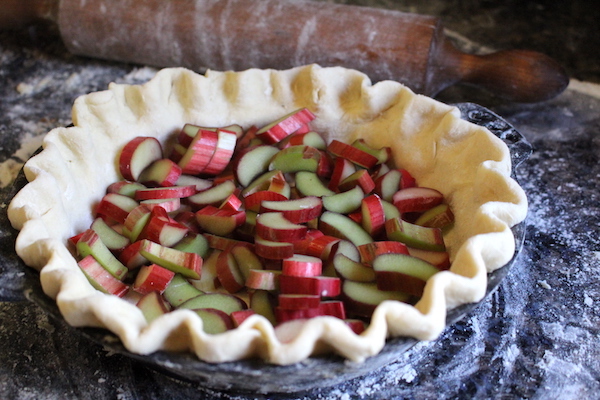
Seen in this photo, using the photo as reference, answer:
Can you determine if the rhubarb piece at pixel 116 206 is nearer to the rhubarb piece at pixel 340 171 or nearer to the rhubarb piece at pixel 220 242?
the rhubarb piece at pixel 220 242

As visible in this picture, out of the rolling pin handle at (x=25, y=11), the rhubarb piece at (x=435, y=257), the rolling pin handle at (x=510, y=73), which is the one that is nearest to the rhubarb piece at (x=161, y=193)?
the rhubarb piece at (x=435, y=257)

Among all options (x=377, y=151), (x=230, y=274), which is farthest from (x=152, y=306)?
(x=377, y=151)

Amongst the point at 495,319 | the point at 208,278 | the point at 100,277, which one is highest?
the point at 100,277

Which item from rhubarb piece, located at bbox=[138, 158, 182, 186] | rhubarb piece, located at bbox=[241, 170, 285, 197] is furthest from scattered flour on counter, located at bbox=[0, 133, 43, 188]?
rhubarb piece, located at bbox=[241, 170, 285, 197]

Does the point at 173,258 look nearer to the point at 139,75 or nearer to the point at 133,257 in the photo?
the point at 133,257

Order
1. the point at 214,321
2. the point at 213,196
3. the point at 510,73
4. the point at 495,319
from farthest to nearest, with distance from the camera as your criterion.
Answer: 1. the point at 510,73
2. the point at 213,196
3. the point at 495,319
4. the point at 214,321

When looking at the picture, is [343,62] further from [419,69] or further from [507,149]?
[507,149]

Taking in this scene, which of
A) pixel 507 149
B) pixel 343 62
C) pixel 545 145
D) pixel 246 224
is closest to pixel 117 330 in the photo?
pixel 246 224
